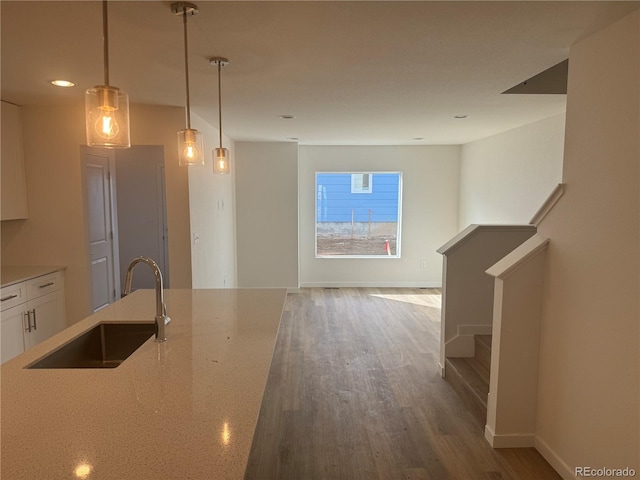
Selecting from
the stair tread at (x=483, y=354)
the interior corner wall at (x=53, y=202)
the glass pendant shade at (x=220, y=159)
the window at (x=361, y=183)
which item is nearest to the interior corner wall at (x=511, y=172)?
the window at (x=361, y=183)

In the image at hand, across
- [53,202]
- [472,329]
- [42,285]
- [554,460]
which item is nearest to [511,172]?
[472,329]

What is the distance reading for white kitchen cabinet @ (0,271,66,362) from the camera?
3.07 meters

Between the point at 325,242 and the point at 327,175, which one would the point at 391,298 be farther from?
the point at 327,175

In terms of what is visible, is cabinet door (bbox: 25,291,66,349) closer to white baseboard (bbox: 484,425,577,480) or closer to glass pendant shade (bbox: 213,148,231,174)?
glass pendant shade (bbox: 213,148,231,174)

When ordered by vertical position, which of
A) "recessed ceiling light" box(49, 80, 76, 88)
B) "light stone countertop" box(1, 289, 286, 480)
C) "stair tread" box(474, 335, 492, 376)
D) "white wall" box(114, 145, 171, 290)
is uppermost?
"recessed ceiling light" box(49, 80, 76, 88)

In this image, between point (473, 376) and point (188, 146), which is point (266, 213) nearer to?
point (473, 376)

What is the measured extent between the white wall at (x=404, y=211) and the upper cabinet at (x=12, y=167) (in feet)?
13.2

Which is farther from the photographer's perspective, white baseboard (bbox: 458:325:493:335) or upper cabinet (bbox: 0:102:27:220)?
white baseboard (bbox: 458:325:493:335)

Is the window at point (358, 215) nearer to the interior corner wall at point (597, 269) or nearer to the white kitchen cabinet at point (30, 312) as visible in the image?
the white kitchen cabinet at point (30, 312)

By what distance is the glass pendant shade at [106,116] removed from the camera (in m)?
1.30

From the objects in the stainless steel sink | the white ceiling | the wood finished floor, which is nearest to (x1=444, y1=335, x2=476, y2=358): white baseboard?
the wood finished floor

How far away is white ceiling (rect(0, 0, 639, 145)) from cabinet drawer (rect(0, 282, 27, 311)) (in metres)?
1.45

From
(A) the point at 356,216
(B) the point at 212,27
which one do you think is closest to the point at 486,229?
(B) the point at 212,27

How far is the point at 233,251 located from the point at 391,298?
251 centimetres
